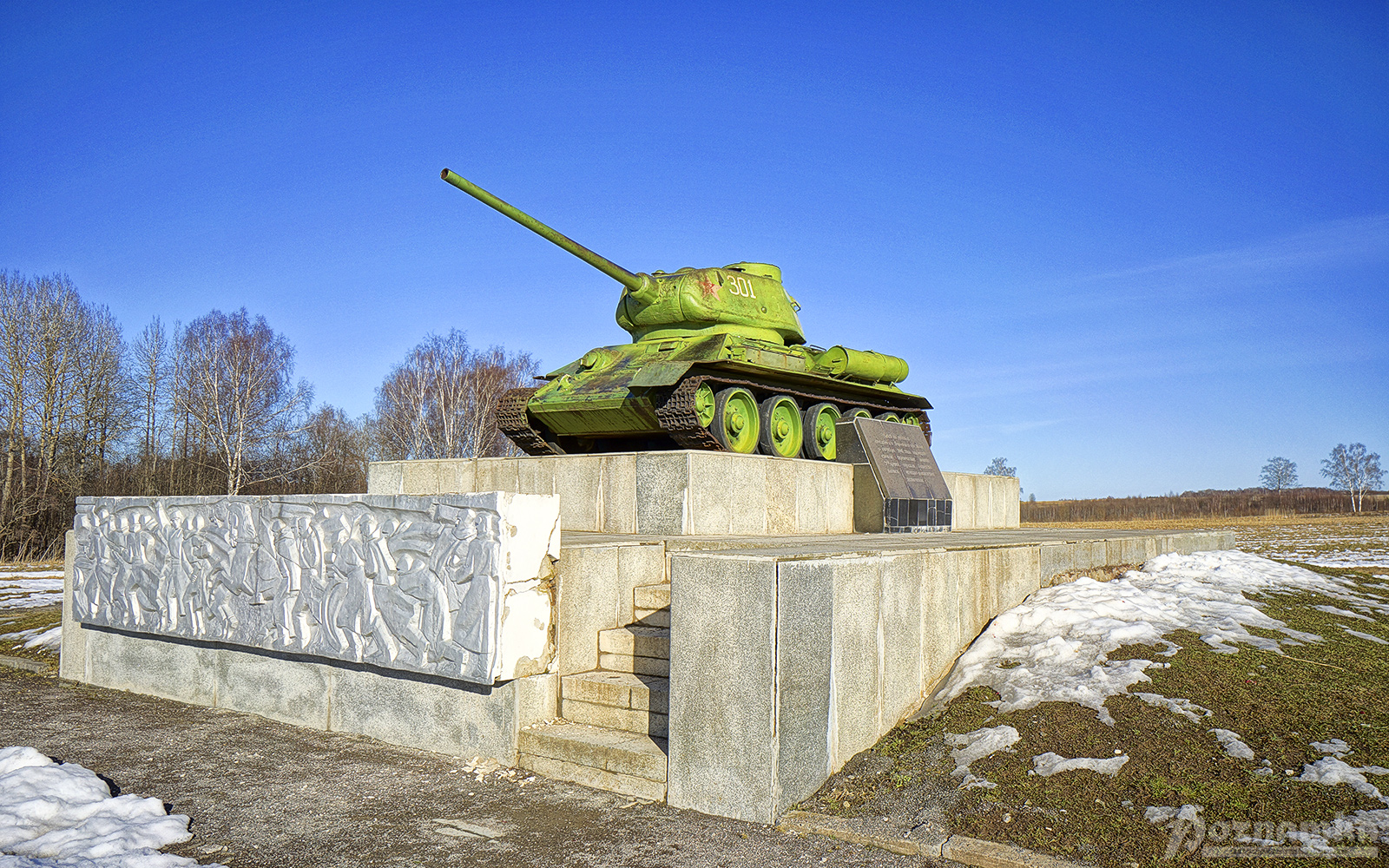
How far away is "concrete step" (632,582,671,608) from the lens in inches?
232

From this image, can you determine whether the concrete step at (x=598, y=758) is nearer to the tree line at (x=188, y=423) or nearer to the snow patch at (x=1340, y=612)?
the snow patch at (x=1340, y=612)

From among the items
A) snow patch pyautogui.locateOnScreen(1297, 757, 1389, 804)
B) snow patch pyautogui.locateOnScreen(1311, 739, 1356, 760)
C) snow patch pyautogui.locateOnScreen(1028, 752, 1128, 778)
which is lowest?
snow patch pyautogui.locateOnScreen(1028, 752, 1128, 778)

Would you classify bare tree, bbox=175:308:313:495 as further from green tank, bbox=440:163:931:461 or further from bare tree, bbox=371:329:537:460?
green tank, bbox=440:163:931:461

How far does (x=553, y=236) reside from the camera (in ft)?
39.3

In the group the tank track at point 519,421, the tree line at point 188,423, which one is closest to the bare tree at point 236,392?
the tree line at point 188,423

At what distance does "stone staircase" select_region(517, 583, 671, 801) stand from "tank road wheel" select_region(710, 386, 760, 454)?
223 inches

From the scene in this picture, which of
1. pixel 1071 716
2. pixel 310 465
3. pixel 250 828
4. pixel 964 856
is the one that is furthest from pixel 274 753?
pixel 310 465

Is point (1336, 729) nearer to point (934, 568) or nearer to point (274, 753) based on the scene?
point (934, 568)

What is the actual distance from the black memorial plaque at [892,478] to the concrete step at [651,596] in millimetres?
5797

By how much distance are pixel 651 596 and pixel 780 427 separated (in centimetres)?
671

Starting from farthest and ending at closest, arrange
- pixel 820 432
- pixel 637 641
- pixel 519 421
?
pixel 820 432, pixel 519 421, pixel 637 641

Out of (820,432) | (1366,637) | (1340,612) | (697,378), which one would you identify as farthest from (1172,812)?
(820,432)

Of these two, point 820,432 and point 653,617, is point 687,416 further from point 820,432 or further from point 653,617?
point 653,617

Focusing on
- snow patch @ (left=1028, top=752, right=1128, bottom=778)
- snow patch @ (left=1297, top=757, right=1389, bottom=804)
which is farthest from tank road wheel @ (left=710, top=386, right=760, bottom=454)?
snow patch @ (left=1297, top=757, right=1389, bottom=804)
